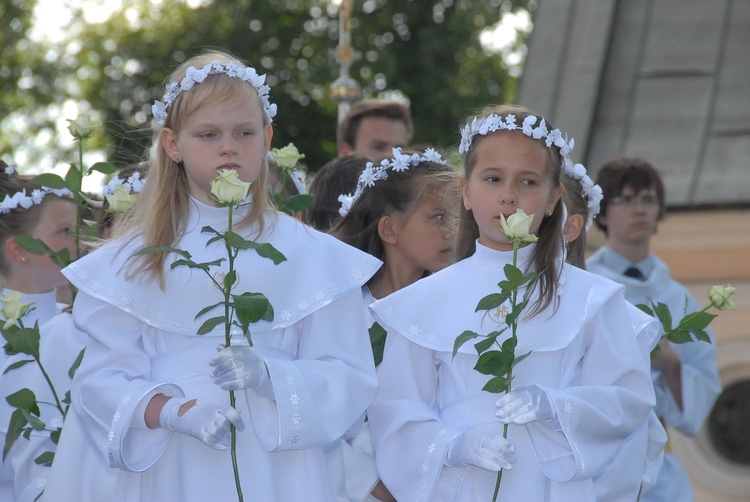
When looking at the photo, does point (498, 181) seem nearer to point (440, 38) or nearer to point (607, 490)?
point (607, 490)

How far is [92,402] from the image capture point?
145 inches

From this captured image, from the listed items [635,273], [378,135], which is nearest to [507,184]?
[635,273]

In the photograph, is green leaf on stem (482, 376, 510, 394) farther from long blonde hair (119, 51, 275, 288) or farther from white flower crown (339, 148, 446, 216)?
white flower crown (339, 148, 446, 216)

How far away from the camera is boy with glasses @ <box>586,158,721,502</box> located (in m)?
6.13

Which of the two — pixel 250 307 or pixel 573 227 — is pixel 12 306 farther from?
pixel 573 227

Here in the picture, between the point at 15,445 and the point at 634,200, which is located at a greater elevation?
the point at 634,200

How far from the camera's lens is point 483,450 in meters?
3.55

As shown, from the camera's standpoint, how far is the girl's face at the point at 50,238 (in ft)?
17.9

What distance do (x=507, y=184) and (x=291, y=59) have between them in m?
20.0

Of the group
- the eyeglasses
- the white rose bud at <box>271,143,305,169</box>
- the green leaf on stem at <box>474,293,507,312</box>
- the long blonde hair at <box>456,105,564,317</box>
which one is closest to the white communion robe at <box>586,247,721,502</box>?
the eyeglasses

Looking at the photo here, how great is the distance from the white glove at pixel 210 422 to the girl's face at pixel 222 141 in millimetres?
676

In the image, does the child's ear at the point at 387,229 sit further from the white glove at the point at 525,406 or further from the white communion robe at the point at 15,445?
the white glove at the point at 525,406

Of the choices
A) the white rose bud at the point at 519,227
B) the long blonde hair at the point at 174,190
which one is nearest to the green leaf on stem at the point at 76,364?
the long blonde hair at the point at 174,190

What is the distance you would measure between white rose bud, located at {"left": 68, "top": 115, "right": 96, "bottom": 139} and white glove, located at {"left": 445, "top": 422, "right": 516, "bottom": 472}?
1627mm
